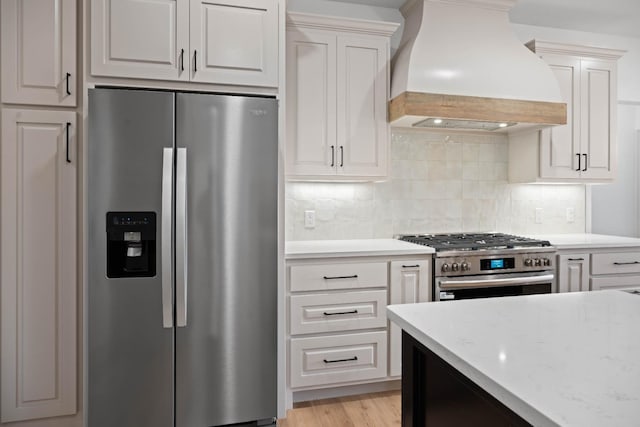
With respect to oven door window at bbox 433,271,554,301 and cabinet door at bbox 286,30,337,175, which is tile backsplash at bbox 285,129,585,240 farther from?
oven door window at bbox 433,271,554,301

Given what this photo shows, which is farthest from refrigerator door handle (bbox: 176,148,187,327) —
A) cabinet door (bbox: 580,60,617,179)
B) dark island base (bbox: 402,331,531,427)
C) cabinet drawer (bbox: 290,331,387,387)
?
cabinet door (bbox: 580,60,617,179)

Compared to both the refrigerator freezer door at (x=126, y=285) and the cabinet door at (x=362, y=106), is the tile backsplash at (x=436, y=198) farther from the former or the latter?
the refrigerator freezer door at (x=126, y=285)

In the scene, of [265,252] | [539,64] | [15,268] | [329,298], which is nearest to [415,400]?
[265,252]

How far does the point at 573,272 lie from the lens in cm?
296

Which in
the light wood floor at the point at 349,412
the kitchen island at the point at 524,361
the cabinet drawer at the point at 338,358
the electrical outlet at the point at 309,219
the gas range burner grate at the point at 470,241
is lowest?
the light wood floor at the point at 349,412

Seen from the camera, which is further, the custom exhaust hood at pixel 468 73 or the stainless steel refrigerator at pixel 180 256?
the custom exhaust hood at pixel 468 73

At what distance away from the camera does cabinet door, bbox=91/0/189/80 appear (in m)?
2.06

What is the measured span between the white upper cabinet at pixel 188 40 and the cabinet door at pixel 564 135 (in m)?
2.24

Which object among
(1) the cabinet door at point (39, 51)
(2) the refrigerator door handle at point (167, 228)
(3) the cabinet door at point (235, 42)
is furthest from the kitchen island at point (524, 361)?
(1) the cabinet door at point (39, 51)

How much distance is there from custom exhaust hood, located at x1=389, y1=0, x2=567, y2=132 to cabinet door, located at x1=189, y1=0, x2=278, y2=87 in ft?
3.17

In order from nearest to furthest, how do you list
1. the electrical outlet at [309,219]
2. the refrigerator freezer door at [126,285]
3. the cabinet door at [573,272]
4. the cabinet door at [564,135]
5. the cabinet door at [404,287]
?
the refrigerator freezer door at [126,285] → the cabinet door at [404,287] → the cabinet door at [573,272] → the electrical outlet at [309,219] → the cabinet door at [564,135]

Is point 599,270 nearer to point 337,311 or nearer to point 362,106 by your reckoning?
point 337,311

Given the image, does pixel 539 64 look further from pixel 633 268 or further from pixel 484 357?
pixel 484 357

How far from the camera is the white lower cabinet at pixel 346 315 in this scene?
8.15 ft
